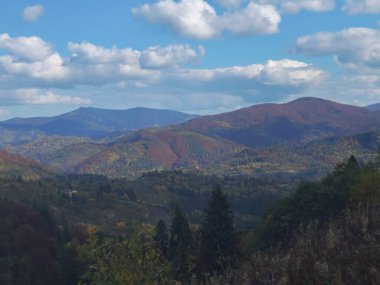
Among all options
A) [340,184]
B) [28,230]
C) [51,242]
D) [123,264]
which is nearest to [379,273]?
[123,264]

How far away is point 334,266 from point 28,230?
472 ft

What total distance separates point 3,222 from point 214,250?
112 metres

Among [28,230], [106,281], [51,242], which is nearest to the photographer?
[106,281]

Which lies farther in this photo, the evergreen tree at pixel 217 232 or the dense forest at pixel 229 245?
the evergreen tree at pixel 217 232

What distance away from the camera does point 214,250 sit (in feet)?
222

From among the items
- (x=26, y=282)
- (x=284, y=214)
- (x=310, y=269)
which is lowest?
(x=26, y=282)

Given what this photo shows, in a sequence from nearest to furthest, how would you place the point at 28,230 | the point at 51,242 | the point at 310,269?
the point at 310,269, the point at 51,242, the point at 28,230

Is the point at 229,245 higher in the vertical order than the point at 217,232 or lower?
lower

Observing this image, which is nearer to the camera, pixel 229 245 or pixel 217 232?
pixel 229 245

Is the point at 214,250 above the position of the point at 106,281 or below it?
below

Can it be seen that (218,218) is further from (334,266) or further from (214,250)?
(334,266)

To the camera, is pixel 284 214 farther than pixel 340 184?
No

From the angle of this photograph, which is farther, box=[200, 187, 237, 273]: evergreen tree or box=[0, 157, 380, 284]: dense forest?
box=[200, 187, 237, 273]: evergreen tree

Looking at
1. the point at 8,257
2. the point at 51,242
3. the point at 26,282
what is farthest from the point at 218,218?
the point at 51,242
